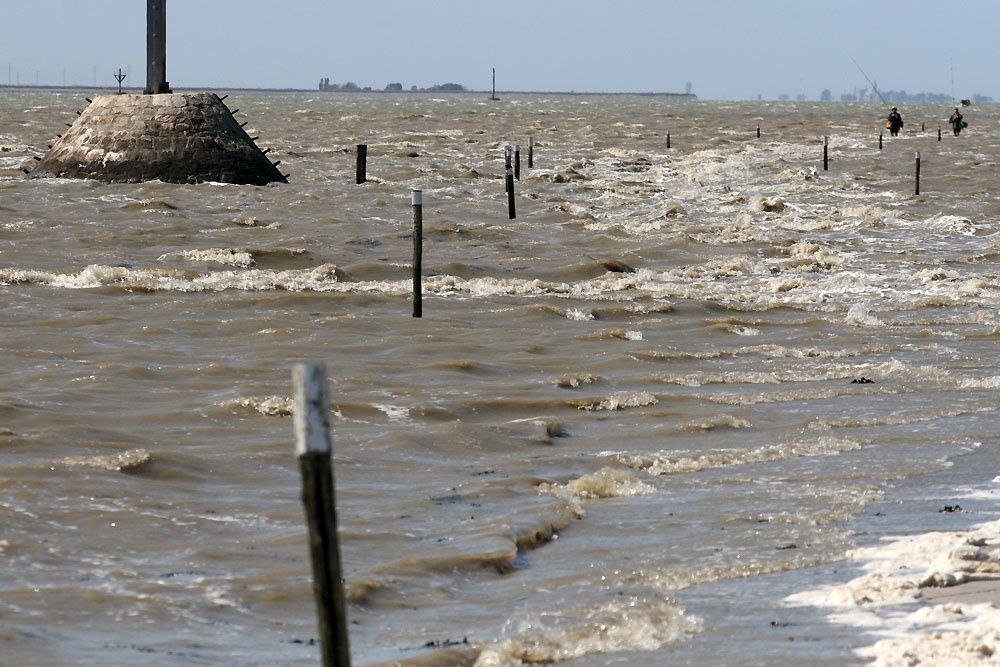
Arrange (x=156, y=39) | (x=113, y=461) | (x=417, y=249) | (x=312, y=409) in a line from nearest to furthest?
(x=312, y=409) < (x=113, y=461) < (x=417, y=249) < (x=156, y=39)

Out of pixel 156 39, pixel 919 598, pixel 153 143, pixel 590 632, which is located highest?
pixel 156 39

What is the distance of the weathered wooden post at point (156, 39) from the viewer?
2784 centimetres

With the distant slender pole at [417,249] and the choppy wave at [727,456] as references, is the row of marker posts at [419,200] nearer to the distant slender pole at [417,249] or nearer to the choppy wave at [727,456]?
the distant slender pole at [417,249]

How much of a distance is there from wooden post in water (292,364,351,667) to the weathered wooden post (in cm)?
2483

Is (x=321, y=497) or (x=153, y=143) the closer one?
(x=321, y=497)

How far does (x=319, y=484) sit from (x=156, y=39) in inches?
989

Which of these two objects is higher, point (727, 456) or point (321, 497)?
point (321, 497)

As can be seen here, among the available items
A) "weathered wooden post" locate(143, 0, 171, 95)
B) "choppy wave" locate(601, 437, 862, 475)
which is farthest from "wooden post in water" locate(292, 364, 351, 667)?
"weathered wooden post" locate(143, 0, 171, 95)

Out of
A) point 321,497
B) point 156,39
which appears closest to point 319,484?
point 321,497

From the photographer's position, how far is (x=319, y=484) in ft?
13.7

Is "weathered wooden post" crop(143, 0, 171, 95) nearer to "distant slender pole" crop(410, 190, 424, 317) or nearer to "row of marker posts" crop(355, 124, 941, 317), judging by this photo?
"row of marker posts" crop(355, 124, 941, 317)

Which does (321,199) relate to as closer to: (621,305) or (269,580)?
(621,305)

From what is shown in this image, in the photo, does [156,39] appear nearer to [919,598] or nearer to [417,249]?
[417,249]

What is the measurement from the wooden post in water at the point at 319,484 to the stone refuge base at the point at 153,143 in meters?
26.0
